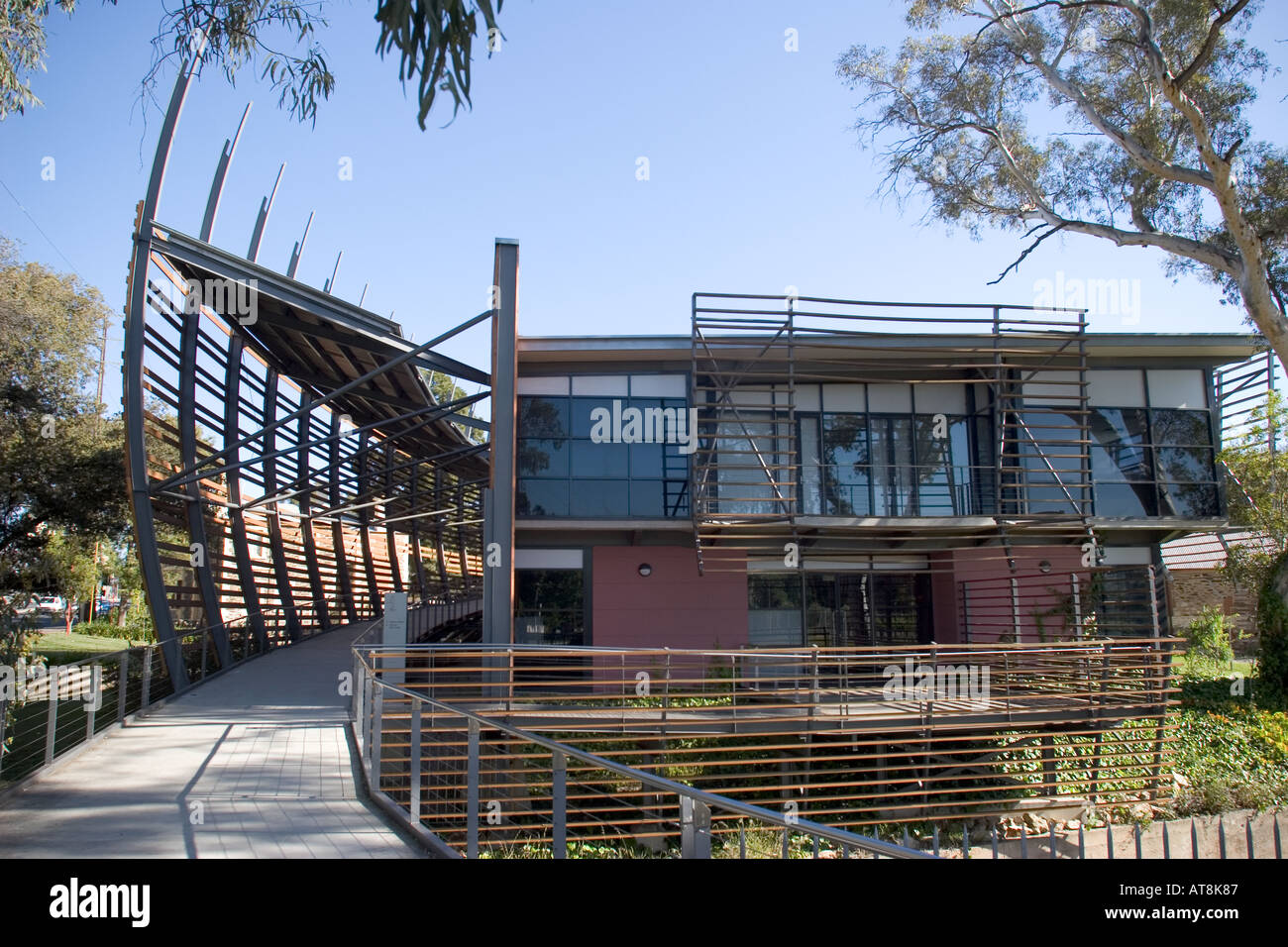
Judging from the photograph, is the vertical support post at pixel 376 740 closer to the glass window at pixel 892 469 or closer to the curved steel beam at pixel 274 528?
the glass window at pixel 892 469

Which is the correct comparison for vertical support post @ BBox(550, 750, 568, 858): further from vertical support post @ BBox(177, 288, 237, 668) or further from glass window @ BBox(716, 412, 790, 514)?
vertical support post @ BBox(177, 288, 237, 668)

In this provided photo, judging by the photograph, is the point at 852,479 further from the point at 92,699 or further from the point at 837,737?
the point at 92,699

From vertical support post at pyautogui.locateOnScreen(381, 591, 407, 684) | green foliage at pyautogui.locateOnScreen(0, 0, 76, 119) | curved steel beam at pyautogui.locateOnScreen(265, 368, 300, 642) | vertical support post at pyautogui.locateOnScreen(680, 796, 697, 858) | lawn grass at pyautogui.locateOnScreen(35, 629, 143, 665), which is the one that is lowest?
lawn grass at pyautogui.locateOnScreen(35, 629, 143, 665)

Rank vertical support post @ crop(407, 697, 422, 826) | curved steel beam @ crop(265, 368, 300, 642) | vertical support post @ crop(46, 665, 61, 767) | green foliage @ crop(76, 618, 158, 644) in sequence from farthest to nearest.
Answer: green foliage @ crop(76, 618, 158, 644) < curved steel beam @ crop(265, 368, 300, 642) < vertical support post @ crop(46, 665, 61, 767) < vertical support post @ crop(407, 697, 422, 826)

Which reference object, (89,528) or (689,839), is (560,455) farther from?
(689,839)

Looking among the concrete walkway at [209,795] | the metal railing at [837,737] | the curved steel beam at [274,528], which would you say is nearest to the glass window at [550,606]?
the metal railing at [837,737]

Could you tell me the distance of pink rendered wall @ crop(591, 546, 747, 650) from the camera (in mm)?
15789

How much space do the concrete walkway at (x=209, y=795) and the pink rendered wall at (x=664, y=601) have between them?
5.09 metres

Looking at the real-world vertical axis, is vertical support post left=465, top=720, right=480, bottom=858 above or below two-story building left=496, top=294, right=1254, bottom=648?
below

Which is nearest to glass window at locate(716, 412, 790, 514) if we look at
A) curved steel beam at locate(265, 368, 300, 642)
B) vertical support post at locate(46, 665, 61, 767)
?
curved steel beam at locate(265, 368, 300, 642)

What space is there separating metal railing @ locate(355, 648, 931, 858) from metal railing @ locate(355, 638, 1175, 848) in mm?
107

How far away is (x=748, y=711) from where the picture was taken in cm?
1197

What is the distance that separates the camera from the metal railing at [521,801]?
3.57 metres
